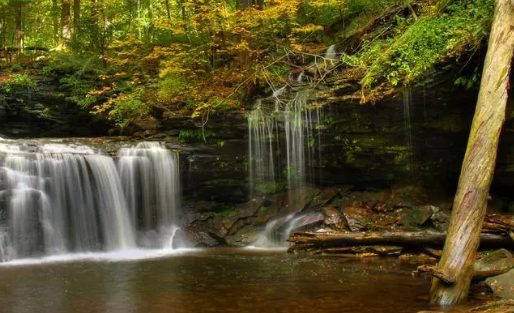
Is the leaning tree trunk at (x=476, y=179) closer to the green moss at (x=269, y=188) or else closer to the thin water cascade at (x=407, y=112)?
the thin water cascade at (x=407, y=112)

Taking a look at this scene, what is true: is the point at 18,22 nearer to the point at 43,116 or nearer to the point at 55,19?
the point at 55,19

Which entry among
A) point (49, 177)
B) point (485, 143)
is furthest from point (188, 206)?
point (485, 143)

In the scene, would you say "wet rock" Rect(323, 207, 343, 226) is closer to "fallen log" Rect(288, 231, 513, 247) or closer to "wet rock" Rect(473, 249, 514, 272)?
"fallen log" Rect(288, 231, 513, 247)

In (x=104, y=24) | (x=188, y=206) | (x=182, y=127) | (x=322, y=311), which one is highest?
(x=104, y=24)

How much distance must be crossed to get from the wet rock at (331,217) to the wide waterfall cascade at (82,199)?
4101 millimetres

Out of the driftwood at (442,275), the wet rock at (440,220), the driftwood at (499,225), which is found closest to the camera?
the driftwood at (442,275)

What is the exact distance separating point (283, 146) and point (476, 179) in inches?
248

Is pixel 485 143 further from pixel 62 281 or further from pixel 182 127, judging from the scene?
pixel 182 127

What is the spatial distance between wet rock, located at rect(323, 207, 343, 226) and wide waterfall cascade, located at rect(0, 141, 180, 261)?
161 inches

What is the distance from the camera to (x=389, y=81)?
33.0 ft

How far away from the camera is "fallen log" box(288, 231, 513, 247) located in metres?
8.35

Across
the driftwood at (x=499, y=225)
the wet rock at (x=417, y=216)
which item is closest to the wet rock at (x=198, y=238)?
the wet rock at (x=417, y=216)

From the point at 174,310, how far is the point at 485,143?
475 cm

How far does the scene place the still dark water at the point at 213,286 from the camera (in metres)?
5.95
